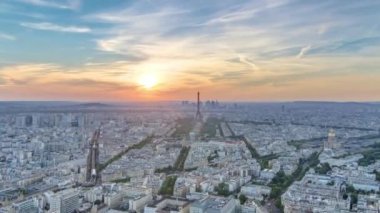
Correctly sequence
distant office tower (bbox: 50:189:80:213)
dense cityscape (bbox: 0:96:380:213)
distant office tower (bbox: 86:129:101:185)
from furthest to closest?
distant office tower (bbox: 86:129:101:185), dense cityscape (bbox: 0:96:380:213), distant office tower (bbox: 50:189:80:213)

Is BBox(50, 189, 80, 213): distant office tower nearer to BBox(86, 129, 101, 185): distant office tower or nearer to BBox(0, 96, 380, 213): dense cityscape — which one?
BBox(0, 96, 380, 213): dense cityscape

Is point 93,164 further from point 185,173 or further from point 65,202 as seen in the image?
point 65,202

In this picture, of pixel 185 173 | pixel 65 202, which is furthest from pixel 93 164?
pixel 65 202

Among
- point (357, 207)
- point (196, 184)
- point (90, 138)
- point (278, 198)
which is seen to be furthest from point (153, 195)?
point (90, 138)

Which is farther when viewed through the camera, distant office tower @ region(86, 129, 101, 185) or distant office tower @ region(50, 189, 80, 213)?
distant office tower @ region(86, 129, 101, 185)

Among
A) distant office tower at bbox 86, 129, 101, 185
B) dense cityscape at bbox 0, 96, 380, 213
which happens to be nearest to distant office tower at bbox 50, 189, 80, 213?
dense cityscape at bbox 0, 96, 380, 213

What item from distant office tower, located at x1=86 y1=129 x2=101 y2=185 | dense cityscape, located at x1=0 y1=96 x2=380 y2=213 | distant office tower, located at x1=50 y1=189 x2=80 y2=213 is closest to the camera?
distant office tower, located at x1=50 y1=189 x2=80 y2=213
